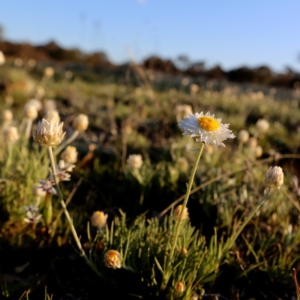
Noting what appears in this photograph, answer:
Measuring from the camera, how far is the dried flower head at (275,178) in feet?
4.64

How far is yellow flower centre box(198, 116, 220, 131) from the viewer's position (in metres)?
1.30

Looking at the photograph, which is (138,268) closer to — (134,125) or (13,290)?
(13,290)

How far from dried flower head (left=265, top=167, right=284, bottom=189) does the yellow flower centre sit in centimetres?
27

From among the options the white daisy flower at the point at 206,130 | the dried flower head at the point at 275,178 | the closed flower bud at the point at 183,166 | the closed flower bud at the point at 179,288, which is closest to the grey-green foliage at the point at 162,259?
the closed flower bud at the point at 179,288

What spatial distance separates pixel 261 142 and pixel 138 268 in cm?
317

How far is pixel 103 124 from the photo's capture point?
4457 mm

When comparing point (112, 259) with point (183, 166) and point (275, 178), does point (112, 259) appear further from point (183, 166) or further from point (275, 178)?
point (183, 166)

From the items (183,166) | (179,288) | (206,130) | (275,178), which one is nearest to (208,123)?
(206,130)

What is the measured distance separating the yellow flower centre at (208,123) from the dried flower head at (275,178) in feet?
0.90

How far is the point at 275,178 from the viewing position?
1.42m

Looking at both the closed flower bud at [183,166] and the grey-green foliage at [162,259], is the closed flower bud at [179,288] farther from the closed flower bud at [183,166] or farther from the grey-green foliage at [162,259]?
the closed flower bud at [183,166]

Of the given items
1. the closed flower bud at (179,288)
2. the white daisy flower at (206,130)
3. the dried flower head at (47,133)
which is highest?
the white daisy flower at (206,130)

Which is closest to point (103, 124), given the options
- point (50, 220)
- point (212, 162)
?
point (212, 162)

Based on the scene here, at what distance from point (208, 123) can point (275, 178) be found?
1.06ft
